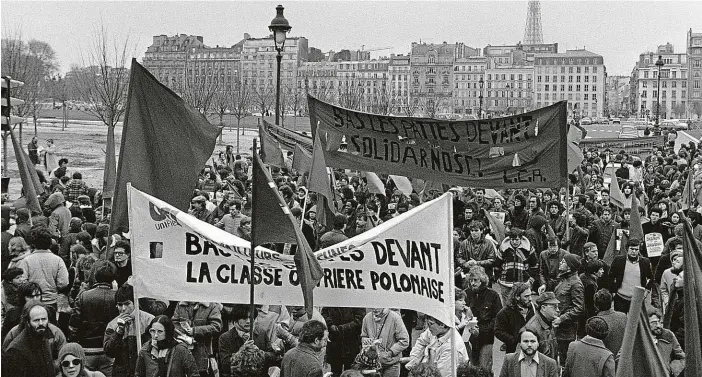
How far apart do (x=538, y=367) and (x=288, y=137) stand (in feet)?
32.7

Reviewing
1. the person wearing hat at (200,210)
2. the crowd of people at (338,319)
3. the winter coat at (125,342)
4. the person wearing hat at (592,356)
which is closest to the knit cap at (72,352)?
the crowd of people at (338,319)

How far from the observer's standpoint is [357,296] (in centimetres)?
700

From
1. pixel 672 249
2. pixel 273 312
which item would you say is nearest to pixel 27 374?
pixel 273 312

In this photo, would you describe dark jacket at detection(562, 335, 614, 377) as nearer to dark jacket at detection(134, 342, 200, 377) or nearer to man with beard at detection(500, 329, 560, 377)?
man with beard at detection(500, 329, 560, 377)

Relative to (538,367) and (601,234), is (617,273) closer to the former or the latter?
(601,234)

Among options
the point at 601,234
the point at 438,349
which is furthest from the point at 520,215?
the point at 438,349

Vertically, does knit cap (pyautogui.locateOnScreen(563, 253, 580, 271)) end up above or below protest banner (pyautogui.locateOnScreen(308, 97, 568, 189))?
below

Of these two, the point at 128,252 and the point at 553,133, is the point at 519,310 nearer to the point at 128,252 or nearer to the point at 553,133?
the point at 553,133

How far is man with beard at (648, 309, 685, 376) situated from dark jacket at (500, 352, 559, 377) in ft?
3.48

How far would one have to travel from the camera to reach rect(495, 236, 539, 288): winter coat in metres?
10.4

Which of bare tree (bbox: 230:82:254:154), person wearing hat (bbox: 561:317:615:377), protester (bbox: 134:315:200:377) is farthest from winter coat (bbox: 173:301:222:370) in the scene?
bare tree (bbox: 230:82:254:154)

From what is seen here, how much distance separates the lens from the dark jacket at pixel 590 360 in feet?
22.0

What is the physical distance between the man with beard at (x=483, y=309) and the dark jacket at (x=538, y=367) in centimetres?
182

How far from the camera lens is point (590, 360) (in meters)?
6.73
